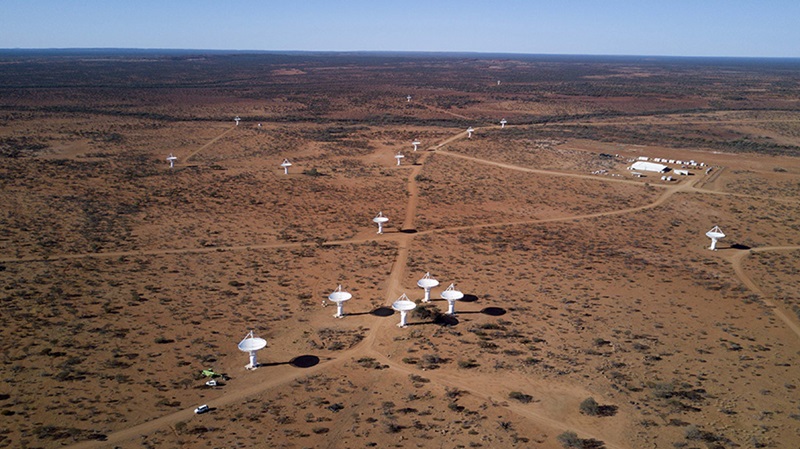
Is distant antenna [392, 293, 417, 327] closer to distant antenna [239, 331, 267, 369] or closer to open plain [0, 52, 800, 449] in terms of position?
open plain [0, 52, 800, 449]

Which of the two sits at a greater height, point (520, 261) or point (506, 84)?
point (506, 84)

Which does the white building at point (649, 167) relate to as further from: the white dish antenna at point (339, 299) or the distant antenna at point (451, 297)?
the white dish antenna at point (339, 299)

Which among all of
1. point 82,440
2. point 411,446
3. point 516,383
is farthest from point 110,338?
point 516,383

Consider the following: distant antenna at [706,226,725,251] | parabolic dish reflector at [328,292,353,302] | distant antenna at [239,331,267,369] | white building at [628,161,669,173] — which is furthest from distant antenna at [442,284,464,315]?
white building at [628,161,669,173]

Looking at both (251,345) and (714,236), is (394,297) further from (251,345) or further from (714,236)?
(714,236)

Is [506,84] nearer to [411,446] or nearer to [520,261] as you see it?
[520,261]

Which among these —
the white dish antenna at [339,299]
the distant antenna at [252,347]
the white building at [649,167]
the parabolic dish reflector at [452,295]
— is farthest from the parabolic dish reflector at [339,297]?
the white building at [649,167]
